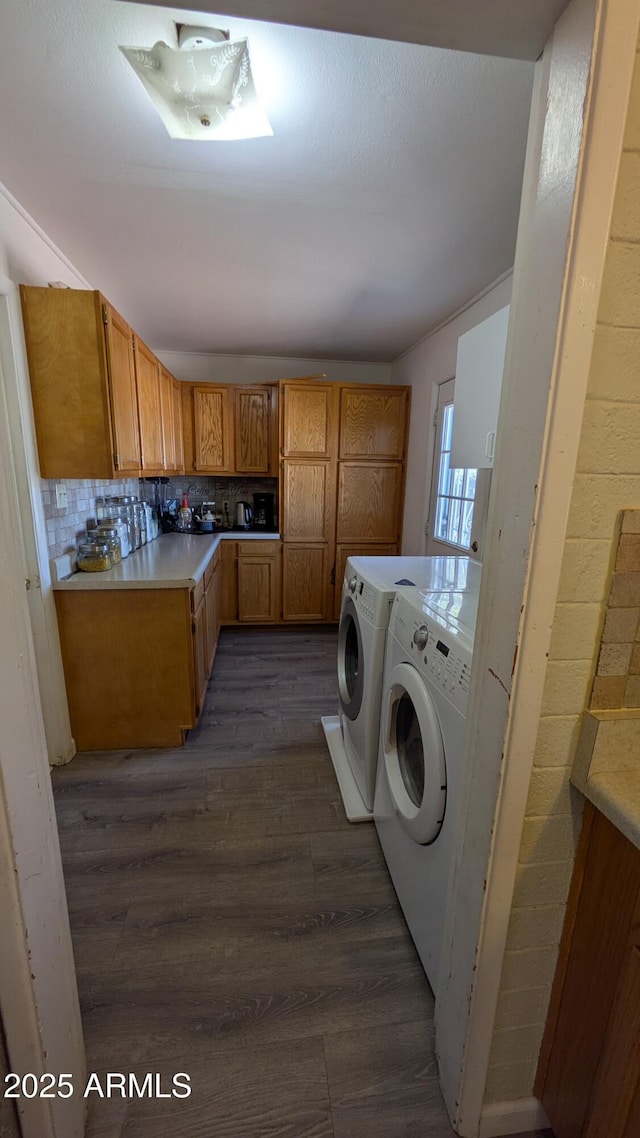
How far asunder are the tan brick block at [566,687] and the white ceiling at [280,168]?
1.44 m

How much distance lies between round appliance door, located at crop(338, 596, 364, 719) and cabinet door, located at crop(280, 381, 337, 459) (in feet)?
6.29

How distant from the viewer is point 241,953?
4.21ft

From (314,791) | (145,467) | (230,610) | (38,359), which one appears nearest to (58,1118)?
(314,791)

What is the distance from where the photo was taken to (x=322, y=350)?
3.67 m

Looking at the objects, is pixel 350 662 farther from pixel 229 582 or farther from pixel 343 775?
pixel 229 582

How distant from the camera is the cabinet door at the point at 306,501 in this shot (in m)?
3.59

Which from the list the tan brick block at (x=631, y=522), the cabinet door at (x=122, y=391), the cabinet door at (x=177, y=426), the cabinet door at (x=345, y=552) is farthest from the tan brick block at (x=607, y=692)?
the cabinet door at (x=177, y=426)

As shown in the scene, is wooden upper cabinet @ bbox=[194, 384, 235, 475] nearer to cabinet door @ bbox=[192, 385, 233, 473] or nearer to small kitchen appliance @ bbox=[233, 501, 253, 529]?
cabinet door @ bbox=[192, 385, 233, 473]

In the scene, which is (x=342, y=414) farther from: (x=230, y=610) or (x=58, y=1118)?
(x=58, y=1118)

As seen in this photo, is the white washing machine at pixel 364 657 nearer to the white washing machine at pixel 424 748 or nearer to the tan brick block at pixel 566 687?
the white washing machine at pixel 424 748

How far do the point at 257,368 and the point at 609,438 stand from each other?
3855 millimetres

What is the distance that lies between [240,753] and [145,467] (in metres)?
1.68

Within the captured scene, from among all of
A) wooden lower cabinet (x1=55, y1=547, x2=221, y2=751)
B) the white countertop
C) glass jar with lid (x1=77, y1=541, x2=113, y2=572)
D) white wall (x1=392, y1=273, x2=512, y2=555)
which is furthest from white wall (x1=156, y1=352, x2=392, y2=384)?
wooden lower cabinet (x1=55, y1=547, x2=221, y2=751)

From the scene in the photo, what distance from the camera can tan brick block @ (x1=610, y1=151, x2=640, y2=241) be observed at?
56 cm
